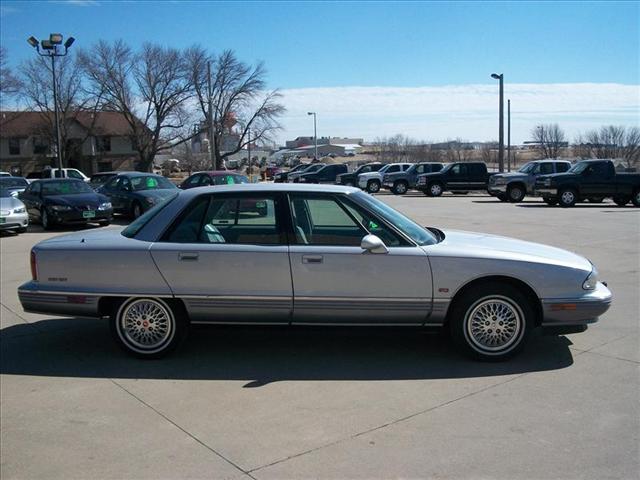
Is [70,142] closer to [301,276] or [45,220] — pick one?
[45,220]

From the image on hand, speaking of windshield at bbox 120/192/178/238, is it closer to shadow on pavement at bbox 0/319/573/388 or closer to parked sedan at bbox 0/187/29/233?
shadow on pavement at bbox 0/319/573/388

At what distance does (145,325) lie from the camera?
5.21m

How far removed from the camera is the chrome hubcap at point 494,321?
5012 mm

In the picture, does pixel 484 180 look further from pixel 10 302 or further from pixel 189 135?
pixel 189 135

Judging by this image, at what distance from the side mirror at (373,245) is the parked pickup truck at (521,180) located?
2256 centimetres

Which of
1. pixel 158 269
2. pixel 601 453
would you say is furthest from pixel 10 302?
pixel 601 453

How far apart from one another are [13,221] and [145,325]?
1200cm

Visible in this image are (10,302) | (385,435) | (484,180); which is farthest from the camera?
(484,180)

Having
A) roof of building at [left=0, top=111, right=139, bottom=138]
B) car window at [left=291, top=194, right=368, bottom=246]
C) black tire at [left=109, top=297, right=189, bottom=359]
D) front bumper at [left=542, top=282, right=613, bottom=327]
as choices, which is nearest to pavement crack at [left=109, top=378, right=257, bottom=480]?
black tire at [left=109, top=297, right=189, bottom=359]

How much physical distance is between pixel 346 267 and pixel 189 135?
61.8 meters

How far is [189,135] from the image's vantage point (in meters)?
64.0

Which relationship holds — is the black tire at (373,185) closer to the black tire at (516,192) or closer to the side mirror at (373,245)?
the black tire at (516,192)

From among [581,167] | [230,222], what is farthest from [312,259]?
[581,167]

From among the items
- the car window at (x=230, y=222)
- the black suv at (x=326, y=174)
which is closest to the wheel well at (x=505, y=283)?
the car window at (x=230, y=222)
